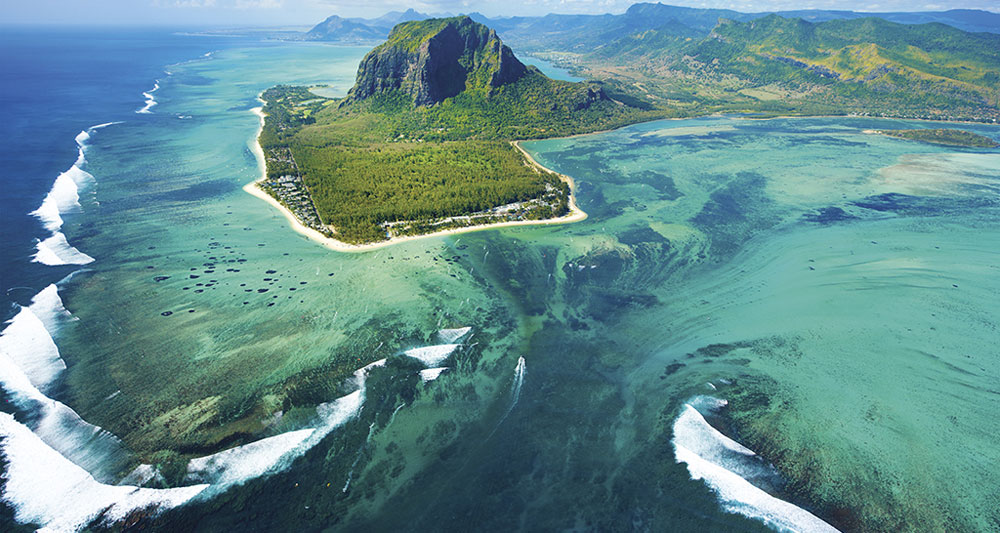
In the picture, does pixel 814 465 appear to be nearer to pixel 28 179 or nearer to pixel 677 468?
pixel 677 468

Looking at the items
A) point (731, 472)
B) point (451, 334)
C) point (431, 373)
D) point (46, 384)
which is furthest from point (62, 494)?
point (731, 472)

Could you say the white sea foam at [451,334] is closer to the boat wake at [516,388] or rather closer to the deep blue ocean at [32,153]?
the boat wake at [516,388]

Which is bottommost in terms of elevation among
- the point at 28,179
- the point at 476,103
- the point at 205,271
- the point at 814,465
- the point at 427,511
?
the point at 427,511

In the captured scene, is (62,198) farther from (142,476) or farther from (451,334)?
(451,334)

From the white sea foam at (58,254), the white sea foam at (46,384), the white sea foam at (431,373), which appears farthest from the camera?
the white sea foam at (58,254)

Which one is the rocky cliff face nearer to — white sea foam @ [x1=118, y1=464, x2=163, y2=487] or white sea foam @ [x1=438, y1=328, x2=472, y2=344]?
white sea foam @ [x1=438, y1=328, x2=472, y2=344]

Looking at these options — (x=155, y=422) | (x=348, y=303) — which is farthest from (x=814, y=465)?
(x=155, y=422)

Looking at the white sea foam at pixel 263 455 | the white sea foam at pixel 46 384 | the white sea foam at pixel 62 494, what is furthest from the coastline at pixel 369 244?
the white sea foam at pixel 62 494
